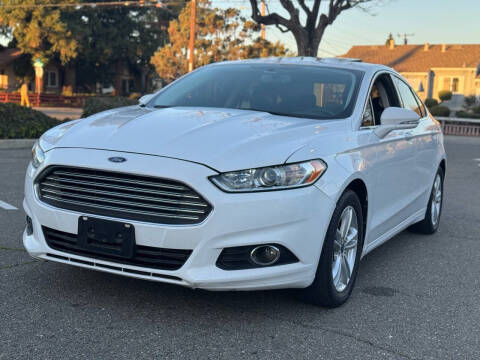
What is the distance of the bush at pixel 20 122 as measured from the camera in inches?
514

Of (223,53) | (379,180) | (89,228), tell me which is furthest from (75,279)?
(223,53)

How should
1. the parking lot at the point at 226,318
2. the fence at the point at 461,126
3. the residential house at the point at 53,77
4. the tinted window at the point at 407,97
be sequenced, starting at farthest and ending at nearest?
the residential house at the point at 53,77 < the fence at the point at 461,126 < the tinted window at the point at 407,97 < the parking lot at the point at 226,318

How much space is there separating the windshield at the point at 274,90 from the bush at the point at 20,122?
858 cm

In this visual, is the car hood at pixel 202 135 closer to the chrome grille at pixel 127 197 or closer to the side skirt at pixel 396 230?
the chrome grille at pixel 127 197

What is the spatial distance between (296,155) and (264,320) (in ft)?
3.29

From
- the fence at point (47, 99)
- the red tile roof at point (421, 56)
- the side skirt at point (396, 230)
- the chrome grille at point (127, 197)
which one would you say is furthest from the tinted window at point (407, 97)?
the red tile roof at point (421, 56)

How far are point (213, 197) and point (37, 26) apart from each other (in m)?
41.1

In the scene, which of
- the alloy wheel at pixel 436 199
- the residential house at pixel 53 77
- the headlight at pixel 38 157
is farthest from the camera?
the residential house at pixel 53 77

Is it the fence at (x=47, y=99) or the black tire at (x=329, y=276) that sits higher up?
the black tire at (x=329, y=276)

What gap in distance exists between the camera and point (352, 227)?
14.0 ft

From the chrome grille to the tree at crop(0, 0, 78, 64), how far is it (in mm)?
39760

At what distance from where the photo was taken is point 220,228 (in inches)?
135

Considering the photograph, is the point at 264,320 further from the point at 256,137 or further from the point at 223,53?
the point at 223,53

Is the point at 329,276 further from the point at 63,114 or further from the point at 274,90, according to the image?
the point at 63,114
